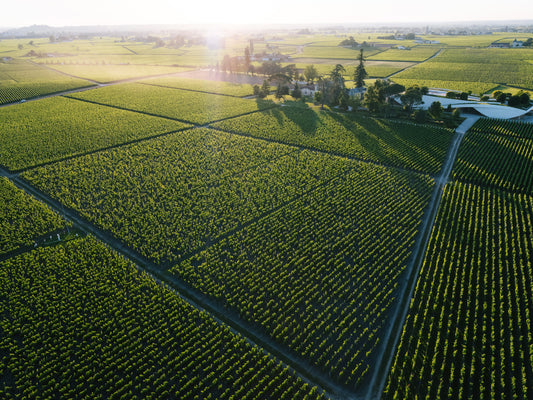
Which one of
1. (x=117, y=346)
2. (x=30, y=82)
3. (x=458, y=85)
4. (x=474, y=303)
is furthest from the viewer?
→ (x=30, y=82)

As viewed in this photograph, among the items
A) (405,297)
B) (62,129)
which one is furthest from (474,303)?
(62,129)

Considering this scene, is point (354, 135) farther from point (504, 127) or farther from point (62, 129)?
point (62, 129)

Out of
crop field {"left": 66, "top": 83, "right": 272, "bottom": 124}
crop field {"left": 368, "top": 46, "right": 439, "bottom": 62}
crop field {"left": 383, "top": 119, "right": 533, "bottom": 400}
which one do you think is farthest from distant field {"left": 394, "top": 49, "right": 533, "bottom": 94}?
crop field {"left": 383, "top": 119, "right": 533, "bottom": 400}

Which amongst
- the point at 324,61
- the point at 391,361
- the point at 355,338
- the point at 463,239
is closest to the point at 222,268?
the point at 355,338

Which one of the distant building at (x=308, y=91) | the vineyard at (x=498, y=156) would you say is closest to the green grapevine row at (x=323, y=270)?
the vineyard at (x=498, y=156)

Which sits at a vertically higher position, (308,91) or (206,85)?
(206,85)

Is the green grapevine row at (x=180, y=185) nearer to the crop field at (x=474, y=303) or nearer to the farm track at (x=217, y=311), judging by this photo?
the farm track at (x=217, y=311)
